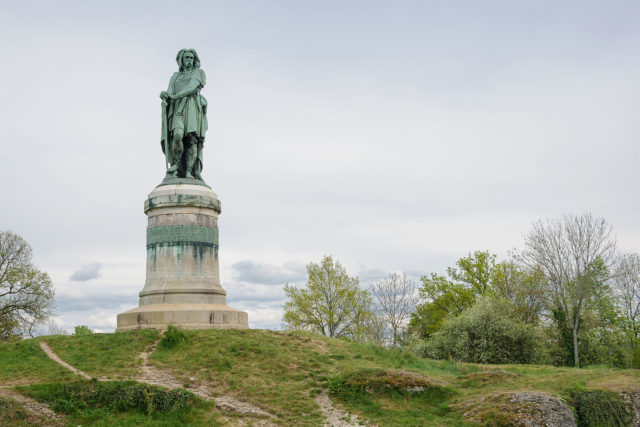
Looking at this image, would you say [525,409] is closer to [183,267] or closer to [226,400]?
[226,400]

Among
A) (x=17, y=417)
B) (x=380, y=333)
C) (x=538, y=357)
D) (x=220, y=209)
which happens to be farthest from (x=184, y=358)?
(x=380, y=333)

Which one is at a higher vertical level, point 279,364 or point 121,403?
point 279,364

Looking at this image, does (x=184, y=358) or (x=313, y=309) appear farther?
(x=313, y=309)

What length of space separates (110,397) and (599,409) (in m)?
11.4

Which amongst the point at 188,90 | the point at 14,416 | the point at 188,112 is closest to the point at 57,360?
the point at 14,416

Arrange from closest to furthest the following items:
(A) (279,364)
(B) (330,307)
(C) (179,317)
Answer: (A) (279,364), (C) (179,317), (B) (330,307)

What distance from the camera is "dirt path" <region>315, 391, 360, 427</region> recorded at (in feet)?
44.8

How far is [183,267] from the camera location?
21.3 metres

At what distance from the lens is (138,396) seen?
13.9 m

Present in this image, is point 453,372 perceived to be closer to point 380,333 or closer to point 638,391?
point 638,391

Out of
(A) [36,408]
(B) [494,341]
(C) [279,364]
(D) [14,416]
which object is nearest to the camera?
(D) [14,416]

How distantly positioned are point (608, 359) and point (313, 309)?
18.6m

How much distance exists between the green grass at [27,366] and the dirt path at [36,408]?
4.87 ft

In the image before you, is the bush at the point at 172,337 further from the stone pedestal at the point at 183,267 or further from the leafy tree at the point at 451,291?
the leafy tree at the point at 451,291
